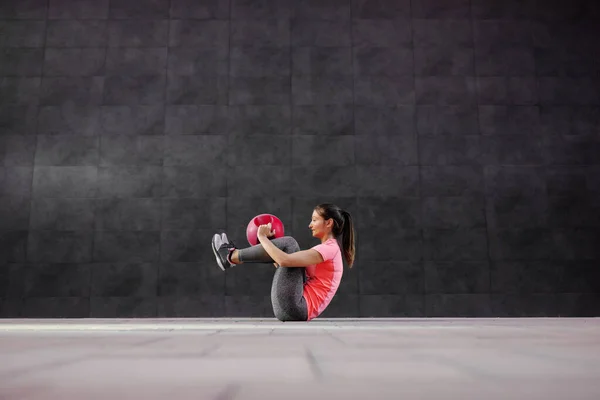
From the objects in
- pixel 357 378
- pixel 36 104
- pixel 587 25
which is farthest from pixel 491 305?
pixel 36 104

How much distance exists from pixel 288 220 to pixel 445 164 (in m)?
1.66

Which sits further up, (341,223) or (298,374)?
(341,223)

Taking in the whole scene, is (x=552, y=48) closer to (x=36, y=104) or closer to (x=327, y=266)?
(x=327, y=266)

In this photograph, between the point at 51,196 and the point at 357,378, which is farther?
the point at 51,196

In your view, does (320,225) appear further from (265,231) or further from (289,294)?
(289,294)

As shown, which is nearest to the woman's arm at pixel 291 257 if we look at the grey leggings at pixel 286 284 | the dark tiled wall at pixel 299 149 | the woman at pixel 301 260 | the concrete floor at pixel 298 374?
the woman at pixel 301 260

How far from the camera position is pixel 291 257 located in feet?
8.01

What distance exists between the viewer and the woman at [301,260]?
249cm

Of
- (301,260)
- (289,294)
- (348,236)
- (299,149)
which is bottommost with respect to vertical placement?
(289,294)

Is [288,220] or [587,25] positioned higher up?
[587,25]

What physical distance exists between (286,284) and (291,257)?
192mm

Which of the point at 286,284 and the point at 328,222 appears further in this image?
the point at 328,222

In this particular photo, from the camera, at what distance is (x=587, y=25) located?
5.07 meters

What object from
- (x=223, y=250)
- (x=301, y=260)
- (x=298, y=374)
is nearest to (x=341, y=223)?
(x=301, y=260)
